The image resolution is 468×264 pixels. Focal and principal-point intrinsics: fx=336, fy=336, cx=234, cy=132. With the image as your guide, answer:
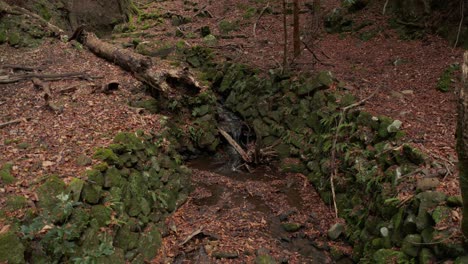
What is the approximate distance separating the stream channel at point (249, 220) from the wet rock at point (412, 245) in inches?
57.7

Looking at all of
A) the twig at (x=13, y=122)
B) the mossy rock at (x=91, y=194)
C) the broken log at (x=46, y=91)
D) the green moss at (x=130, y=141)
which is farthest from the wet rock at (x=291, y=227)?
the twig at (x=13, y=122)

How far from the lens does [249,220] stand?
6.79 m

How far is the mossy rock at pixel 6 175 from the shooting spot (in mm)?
4750

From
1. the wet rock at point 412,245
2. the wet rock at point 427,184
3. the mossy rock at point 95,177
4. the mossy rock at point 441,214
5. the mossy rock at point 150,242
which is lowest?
the mossy rock at point 150,242

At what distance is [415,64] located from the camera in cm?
913

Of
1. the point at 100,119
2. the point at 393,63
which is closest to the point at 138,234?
the point at 100,119

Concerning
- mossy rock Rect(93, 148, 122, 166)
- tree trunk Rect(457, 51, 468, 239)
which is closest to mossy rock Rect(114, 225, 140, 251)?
mossy rock Rect(93, 148, 122, 166)

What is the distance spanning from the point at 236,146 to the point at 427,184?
508 cm

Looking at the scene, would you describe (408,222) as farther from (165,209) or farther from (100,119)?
(100,119)

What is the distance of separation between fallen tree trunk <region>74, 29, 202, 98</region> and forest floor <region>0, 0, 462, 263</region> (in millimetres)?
318

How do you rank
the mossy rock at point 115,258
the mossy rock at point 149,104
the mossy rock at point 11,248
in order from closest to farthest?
the mossy rock at point 11,248 < the mossy rock at point 115,258 < the mossy rock at point 149,104

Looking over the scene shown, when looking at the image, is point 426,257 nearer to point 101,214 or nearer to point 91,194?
point 101,214

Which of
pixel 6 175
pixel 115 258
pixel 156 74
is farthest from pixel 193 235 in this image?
pixel 156 74

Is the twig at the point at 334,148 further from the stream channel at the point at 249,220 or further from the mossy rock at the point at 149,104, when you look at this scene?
the mossy rock at the point at 149,104
